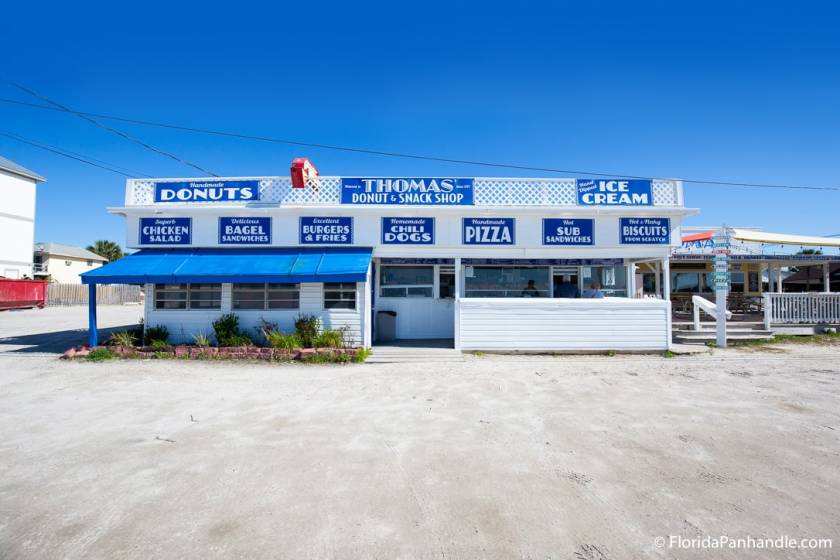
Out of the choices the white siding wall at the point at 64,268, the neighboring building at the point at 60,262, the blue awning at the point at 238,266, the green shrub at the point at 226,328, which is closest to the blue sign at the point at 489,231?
the blue awning at the point at 238,266

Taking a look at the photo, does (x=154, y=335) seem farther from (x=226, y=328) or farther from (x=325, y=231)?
(x=325, y=231)

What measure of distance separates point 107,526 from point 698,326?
49.7ft

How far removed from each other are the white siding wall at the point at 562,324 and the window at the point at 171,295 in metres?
7.84

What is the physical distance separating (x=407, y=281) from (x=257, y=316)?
14.6ft

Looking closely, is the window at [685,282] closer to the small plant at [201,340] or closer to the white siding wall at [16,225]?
the small plant at [201,340]

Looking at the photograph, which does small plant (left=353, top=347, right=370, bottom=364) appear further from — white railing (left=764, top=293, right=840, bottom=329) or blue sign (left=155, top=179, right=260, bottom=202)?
white railing (left=764, top=293, right=840, bottom=329)

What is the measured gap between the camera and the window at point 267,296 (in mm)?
11078

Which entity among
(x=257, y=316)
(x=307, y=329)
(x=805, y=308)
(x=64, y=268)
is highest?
(x=64, y=268)

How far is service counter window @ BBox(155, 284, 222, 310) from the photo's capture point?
11180 millimetres

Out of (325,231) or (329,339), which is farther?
(325,231)

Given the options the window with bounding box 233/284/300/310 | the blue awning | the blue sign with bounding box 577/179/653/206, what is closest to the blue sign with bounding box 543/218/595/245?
the blue sign with bounding box 577/179/653/206

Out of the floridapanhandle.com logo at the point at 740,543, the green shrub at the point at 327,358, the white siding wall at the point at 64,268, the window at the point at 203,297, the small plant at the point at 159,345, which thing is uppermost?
the white siding wall at the point at 64,268

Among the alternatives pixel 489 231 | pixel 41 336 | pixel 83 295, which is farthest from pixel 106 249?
pixel 489 231

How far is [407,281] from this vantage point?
40.8 ft
